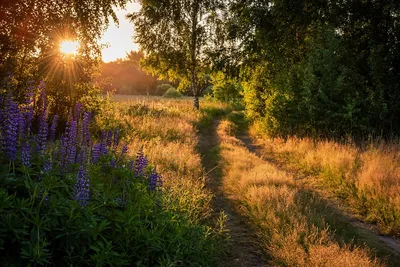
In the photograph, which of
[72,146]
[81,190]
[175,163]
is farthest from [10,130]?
[175,163]

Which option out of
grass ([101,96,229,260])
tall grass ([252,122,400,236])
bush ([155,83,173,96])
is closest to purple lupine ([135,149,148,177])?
grass ([101,96,229,260])

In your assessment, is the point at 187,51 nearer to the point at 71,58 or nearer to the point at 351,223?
the point at 71,58

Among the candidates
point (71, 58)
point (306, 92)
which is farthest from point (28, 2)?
point (306, 92)

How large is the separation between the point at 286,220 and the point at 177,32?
2361 cm

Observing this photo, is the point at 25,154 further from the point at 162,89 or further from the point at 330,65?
the point at 162,89

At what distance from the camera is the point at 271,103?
16.3 metres

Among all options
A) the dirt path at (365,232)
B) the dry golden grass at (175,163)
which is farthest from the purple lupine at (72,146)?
the dirt path at (365,232)

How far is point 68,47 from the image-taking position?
31.5 ft

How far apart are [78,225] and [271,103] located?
571 inches

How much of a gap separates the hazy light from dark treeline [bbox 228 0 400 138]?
9.74m

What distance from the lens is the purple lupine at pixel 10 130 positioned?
131 inches

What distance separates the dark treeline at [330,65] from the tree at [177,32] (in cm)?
999

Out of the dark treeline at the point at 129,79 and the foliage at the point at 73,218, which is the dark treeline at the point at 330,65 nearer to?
the foliage at the point at 73,218

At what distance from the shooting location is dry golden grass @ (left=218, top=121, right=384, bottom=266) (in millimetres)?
4523
